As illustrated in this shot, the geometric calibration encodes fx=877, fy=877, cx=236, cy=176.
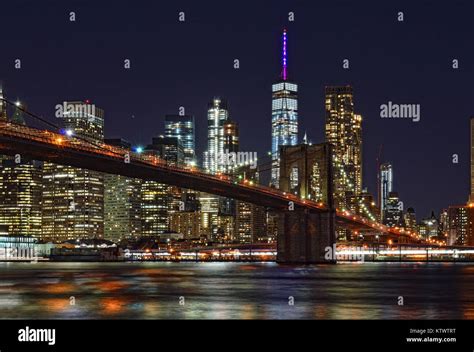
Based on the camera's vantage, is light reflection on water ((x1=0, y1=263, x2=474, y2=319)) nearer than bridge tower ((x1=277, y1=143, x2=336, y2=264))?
Yes

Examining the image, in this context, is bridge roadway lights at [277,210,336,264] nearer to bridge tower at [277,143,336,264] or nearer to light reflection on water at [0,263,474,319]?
bridge tower at [277,143,336,264]

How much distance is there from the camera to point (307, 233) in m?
96.8

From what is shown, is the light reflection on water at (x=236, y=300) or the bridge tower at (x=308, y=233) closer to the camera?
the light reflection on water at (x=236, y=300)

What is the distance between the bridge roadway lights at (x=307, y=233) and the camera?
96.2m

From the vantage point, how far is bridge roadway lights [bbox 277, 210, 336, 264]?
9625 cm

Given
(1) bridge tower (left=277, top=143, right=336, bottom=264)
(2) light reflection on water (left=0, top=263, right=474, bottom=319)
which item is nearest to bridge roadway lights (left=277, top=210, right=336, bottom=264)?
(1) bridge tower (left=277, top=143, right=336, bottom=264)

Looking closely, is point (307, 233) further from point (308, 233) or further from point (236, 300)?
point (236, 300)

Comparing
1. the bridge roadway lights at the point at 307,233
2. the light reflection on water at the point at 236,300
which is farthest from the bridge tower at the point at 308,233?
the light reflection on water at the point at 236,300

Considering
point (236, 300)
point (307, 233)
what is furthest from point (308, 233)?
point (236, 300)

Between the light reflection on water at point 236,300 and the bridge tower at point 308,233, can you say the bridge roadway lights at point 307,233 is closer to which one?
the bridge tower at point 308,233

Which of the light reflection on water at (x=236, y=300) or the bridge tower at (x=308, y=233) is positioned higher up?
the bridge tower at (x=308, y=233)
